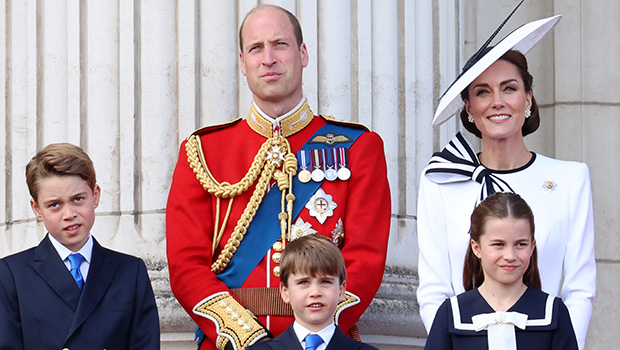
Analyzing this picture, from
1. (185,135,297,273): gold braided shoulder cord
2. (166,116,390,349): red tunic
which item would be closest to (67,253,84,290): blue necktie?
(166,116,390,349): red tunic

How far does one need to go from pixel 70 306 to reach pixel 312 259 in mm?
881

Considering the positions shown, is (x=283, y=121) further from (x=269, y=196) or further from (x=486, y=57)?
(x=486, y=57)

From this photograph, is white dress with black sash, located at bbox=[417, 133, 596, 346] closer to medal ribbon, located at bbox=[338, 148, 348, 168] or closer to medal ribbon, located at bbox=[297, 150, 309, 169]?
medal ribbon, located at bbox=[338, 148, 348, 168]

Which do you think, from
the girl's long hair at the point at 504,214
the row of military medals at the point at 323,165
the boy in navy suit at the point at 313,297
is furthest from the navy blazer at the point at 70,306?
the girl's long hair at the point at 504,214

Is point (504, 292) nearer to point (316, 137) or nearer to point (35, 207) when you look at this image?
point (316, 137)

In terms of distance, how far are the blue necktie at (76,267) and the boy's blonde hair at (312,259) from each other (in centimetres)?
73

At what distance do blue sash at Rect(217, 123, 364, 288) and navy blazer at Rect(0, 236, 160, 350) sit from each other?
38cm

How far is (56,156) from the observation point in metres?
4.84

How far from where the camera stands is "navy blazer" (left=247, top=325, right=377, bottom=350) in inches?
182

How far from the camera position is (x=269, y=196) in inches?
208

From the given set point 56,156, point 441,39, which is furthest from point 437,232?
point 441,39

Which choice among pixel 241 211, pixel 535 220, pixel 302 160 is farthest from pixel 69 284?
pixel 535 220

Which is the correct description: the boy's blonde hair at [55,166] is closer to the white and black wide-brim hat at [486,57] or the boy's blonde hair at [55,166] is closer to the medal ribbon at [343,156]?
the medal ribbon at [343,156]

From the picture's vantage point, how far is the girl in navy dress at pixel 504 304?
175 inches
